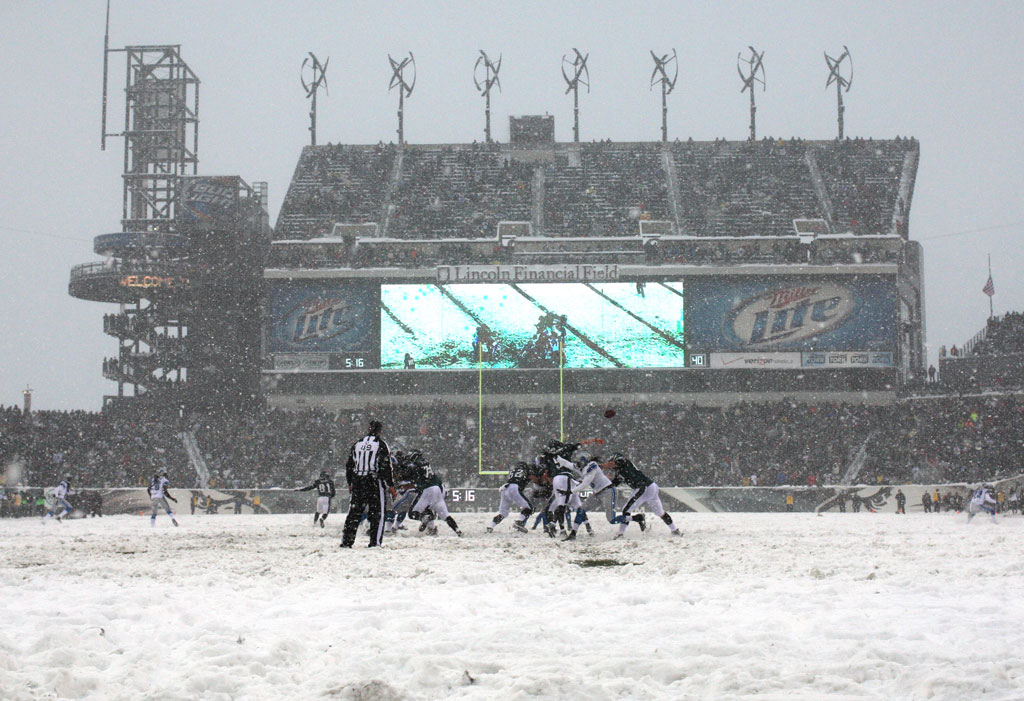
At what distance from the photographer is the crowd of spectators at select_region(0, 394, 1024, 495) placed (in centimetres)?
4091

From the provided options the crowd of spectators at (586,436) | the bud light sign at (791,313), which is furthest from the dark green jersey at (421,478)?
the bud light sign at (791,313)

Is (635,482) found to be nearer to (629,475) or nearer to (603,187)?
(629,475)

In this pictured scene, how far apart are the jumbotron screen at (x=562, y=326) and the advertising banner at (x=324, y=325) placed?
132 inches

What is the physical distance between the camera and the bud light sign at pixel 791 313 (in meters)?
47.4

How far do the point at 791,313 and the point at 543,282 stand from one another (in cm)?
1207

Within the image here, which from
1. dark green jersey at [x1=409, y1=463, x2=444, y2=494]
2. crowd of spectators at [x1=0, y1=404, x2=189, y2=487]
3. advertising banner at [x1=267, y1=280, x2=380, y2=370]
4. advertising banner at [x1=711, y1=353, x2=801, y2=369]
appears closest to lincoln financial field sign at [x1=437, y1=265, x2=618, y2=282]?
advertising banner at [x1=267, y1=280, x2=380, y2=370]

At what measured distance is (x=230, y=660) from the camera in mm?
Result: 6875

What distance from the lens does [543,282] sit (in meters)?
47.4

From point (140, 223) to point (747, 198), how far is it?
35.0 metres

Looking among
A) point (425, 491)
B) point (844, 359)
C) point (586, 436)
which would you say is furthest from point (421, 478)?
point (844, 359)

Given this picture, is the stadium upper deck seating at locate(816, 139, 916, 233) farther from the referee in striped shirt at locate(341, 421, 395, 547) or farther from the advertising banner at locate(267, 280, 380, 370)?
the referee in striped shirt at locate(341, 421, 395, 547)

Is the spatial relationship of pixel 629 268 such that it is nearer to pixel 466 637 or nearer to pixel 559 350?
pixel 559 350

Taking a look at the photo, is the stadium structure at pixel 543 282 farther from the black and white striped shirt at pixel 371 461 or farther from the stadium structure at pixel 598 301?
the black and white striped shirt at pixel 371 461

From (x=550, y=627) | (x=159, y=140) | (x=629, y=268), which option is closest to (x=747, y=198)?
(x=629, y=268)
